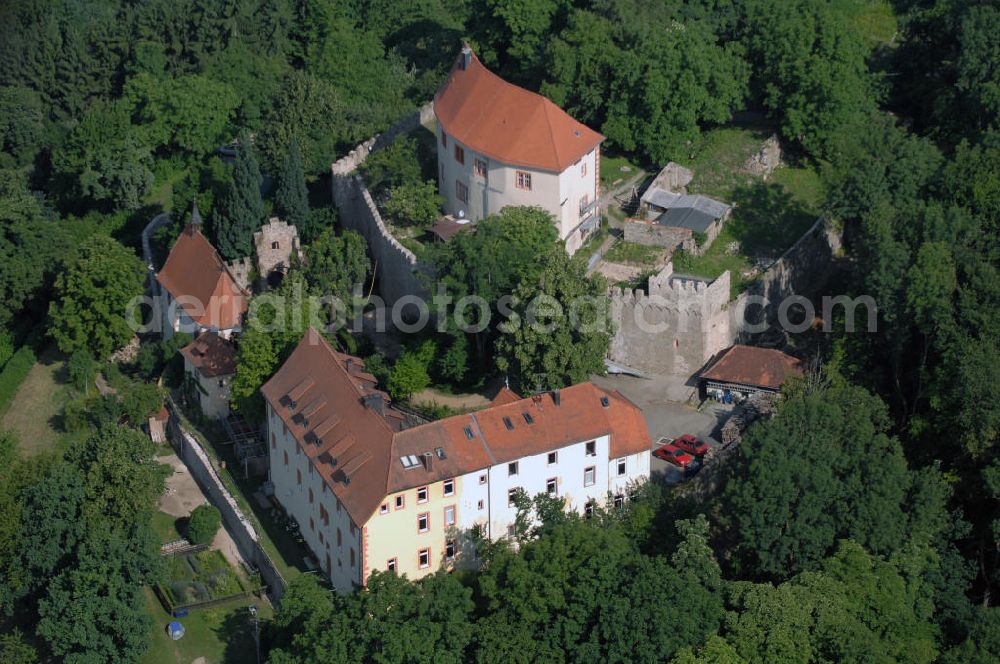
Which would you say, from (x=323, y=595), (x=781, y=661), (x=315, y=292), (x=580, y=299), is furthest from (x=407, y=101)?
(x=781, y=661)

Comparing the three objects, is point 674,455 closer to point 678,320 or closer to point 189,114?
point 678,320

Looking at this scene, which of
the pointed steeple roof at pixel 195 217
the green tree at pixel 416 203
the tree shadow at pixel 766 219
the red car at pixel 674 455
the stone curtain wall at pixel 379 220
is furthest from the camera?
the pointed steeple roof at pixel 195 217

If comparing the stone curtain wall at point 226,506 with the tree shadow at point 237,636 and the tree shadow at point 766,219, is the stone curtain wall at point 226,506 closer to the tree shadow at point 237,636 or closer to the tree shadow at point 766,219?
the tree shadow at point 237,636

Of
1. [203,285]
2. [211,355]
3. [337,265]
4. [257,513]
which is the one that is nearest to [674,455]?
[257,513]

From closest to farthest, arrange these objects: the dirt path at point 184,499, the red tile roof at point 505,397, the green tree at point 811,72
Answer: the red tile roof at point 505,397
the dirt path at point 184,499
the green tree at point 811,72

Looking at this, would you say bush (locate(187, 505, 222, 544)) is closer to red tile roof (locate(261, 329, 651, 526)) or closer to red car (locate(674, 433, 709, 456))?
red tile roof (locate(261, 329, 651, 526))

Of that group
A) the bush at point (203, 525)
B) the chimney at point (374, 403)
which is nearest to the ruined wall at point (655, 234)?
the chimney at point (374, 403)

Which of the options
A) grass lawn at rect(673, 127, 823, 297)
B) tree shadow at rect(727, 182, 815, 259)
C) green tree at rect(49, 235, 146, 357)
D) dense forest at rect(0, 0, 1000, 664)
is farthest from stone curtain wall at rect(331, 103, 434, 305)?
tree shadow at rect(727, 182, 815, 259)
